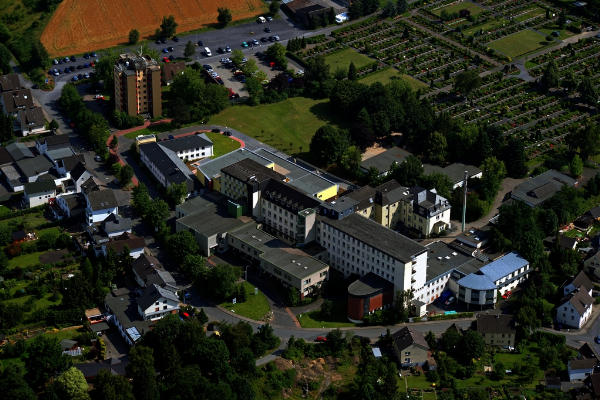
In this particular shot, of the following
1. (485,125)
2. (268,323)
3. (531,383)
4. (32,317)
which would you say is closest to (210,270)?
(268,323)

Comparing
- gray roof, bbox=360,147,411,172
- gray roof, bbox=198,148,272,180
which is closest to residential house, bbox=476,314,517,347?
gray roof, bbox=360,147,411,172

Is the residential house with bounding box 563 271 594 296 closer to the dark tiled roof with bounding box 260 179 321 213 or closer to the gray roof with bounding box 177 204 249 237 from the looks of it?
the dark tiled roof with bounding box 260 179 321 213

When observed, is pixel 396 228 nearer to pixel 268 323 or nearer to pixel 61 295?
pixel 268 323

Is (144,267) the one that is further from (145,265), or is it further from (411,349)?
(411,349)

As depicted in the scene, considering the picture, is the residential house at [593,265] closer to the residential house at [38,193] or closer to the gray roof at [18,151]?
the residential house at [38,193]

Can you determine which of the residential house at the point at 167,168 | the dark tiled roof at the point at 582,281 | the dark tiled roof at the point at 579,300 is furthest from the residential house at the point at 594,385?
the residential house at the point at 167,168

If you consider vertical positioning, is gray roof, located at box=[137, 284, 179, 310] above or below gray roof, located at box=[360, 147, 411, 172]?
above

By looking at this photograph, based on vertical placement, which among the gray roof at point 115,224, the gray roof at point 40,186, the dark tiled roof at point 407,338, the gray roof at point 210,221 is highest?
the gray roof at point 40,186
